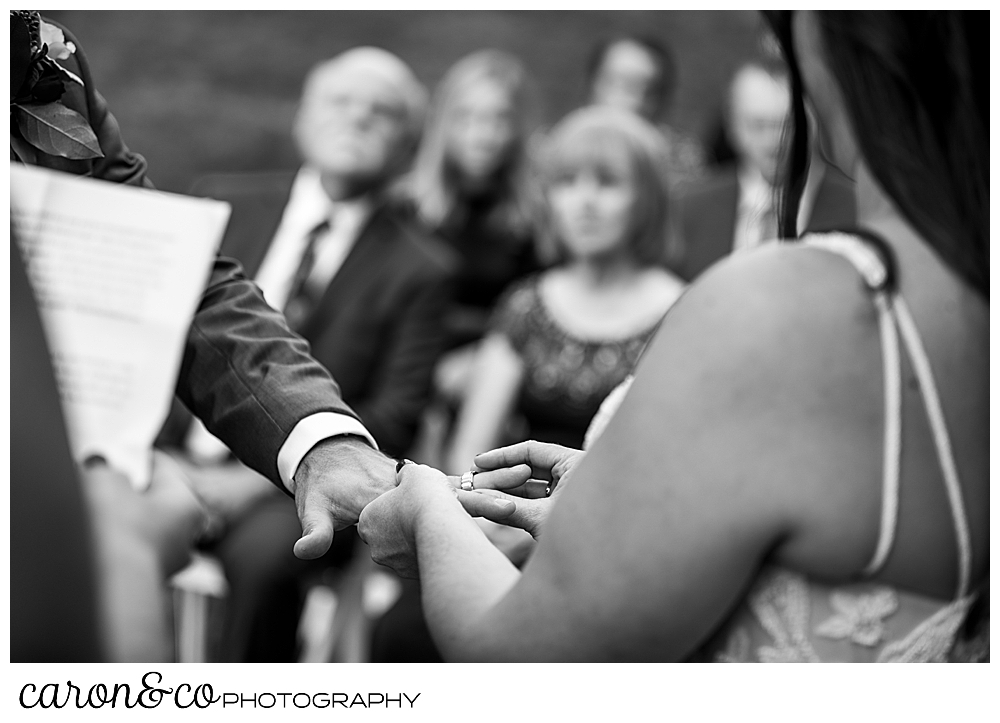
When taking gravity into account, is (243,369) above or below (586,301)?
above

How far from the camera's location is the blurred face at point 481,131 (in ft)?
11.0

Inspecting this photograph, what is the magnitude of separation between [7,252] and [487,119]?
2.30m

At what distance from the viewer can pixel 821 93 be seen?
1.11 m

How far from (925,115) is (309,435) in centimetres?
71

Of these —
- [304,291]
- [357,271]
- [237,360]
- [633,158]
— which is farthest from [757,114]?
[237,360]

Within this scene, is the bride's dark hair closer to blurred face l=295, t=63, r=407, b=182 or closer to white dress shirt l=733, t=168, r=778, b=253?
white dress shirt l=733, t=168, r=778, b=253

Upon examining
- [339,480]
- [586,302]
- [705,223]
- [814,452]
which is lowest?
[586,302]

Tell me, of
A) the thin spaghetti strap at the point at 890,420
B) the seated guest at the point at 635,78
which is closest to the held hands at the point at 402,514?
the thin spaghetti strap at the point at 890,420

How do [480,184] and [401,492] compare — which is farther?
[480,184]

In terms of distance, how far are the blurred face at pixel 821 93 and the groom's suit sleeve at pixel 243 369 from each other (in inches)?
23.1

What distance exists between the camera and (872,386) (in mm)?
955

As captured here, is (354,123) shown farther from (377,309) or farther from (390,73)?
(377,309)

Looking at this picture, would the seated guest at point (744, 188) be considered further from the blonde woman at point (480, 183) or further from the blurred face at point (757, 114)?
the blonde woman at point (480, 183)
